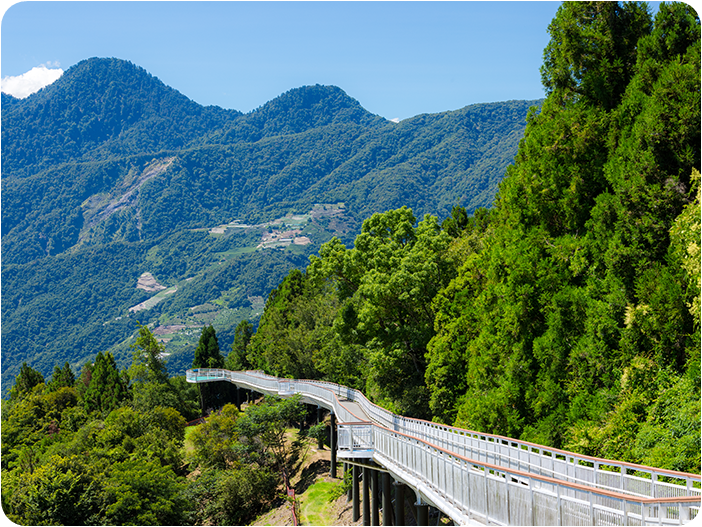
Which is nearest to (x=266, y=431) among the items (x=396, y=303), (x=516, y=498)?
(x=396, y=303)

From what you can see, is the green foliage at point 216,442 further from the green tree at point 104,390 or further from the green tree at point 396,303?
the green tree at point 104,390

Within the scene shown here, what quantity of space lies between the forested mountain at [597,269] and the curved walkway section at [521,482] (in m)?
2.69

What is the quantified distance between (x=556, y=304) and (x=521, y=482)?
723 centimetres

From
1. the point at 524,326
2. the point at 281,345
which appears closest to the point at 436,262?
the point at 524,326

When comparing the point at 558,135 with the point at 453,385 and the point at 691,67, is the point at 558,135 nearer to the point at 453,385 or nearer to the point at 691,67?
the point at 691,67

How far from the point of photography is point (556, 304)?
20047 millimetres

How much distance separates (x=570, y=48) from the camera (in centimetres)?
2100

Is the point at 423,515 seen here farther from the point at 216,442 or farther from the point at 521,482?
the point at 216,442

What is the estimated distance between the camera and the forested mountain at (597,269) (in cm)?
1600

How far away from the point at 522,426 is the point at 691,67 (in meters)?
12.8

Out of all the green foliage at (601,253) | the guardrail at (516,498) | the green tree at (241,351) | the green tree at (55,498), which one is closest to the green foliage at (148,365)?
the green tree at (241,351)

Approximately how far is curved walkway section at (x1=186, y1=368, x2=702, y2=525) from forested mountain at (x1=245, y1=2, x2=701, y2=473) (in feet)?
8.82

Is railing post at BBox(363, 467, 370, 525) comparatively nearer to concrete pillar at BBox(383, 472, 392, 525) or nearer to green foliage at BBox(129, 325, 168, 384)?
concrete pillar at BBox(383, 472, 392, 525)

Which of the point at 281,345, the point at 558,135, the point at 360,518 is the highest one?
the point at 558,135
